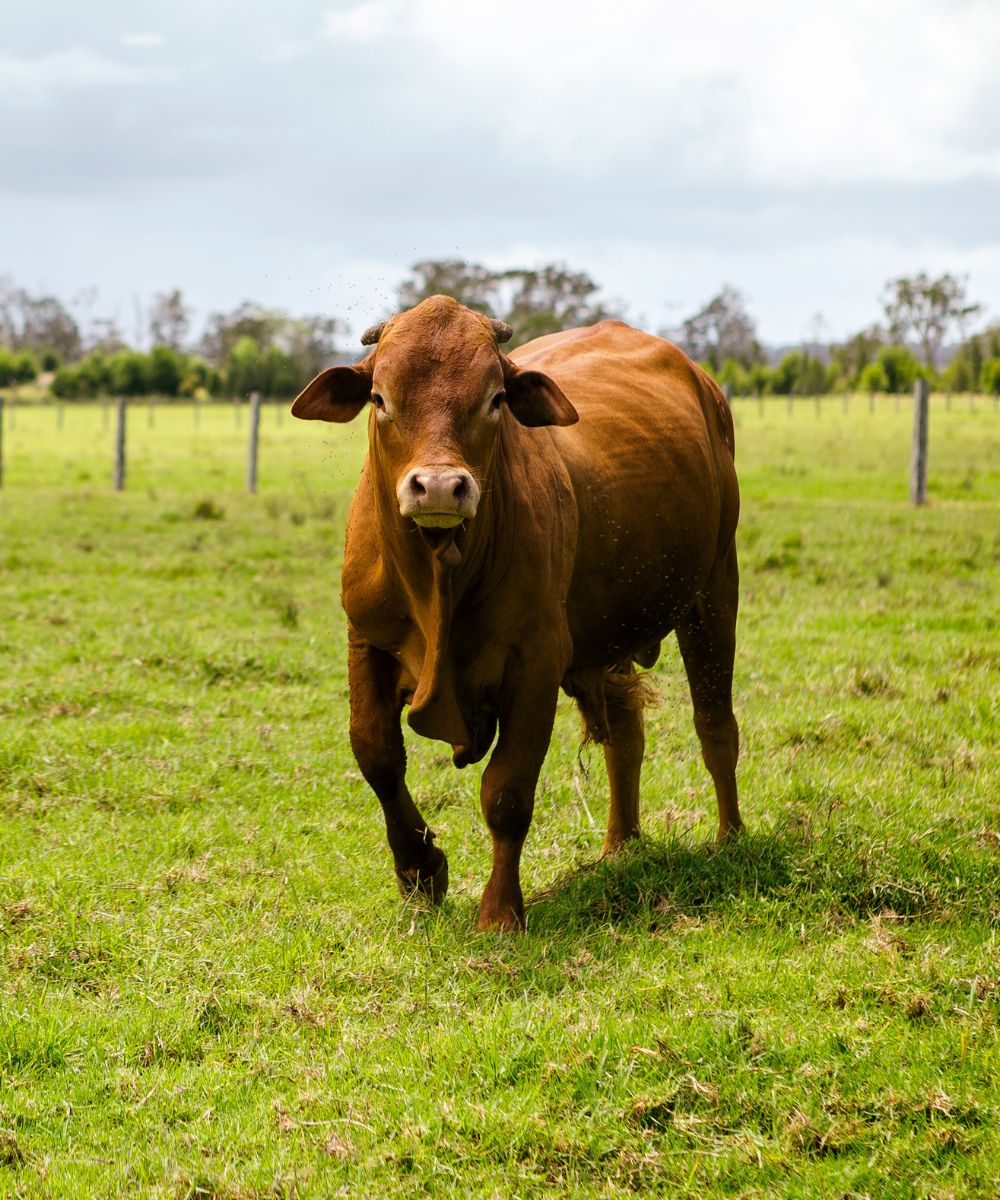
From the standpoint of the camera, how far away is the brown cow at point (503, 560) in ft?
14.2

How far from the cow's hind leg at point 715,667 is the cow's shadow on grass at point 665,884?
0.55m

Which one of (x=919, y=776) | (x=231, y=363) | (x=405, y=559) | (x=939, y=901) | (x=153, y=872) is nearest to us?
(x=405, y=559)

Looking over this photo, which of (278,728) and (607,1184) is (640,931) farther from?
(278,728)

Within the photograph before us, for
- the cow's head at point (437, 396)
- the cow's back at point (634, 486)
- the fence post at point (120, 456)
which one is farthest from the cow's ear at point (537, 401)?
the fence post at point (120, 456)

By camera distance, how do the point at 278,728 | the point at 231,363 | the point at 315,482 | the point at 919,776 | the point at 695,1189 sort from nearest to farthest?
1. the point at 695,1189
2. the point at 919,776
3. the point at 278,728
4. the point at 315,482
5. the point at 231,363

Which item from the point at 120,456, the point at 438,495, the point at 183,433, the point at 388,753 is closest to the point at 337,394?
the point at 438,495

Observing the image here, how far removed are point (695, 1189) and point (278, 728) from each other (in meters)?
4.59

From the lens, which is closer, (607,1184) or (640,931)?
(607,1184)

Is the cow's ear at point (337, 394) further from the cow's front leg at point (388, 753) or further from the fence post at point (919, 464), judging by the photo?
the fence post at point (919, 464)

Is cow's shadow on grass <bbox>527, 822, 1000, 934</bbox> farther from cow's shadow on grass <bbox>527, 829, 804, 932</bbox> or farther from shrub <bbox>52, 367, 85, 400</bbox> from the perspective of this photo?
shrub <bbox>52, 367, 85, 400</bbox>

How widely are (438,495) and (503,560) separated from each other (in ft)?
2.67

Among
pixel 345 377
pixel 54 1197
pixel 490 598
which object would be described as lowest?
pixel 54 1197

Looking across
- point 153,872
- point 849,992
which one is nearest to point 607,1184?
point 849,992

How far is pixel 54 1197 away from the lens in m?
3.28
